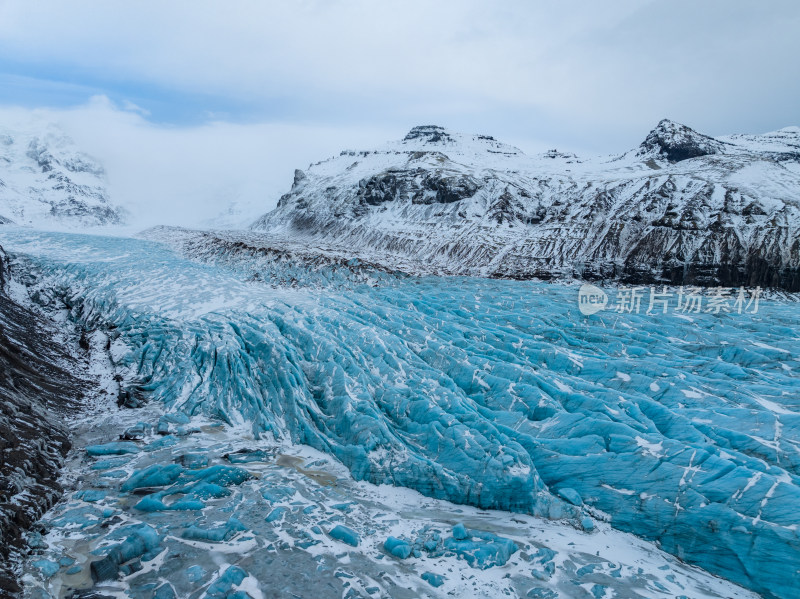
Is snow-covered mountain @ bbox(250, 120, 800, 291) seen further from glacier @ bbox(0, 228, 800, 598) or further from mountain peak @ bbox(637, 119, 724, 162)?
glacier @ bbox(0, 228, 800, 598)

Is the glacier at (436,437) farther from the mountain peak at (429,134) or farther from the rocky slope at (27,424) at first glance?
the mountain peak at (429,134)

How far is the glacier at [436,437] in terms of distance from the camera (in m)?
8.38

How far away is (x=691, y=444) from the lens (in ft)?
34.7

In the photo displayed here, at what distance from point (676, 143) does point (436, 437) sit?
8137 cm

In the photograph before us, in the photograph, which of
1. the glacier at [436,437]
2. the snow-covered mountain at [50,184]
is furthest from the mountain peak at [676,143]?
the snow-covered mountain at [50,184]

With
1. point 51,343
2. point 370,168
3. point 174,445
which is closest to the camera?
point 174,445

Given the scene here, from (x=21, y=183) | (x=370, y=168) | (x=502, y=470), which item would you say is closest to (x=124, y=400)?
(x=502, y=470)

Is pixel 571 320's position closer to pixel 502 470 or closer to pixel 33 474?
pixel 502 470

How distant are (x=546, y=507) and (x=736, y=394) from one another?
8.06 metres

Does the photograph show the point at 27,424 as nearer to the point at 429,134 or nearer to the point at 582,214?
the point at 582,214

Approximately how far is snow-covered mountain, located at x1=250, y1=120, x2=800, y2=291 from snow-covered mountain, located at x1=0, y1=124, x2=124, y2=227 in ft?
242

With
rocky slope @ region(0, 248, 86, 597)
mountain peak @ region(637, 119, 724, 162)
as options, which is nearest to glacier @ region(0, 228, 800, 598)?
rocky slope @ region(0, 248, 86, 597)

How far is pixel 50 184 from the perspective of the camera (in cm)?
14075

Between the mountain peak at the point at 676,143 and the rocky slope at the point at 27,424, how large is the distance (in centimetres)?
8288
